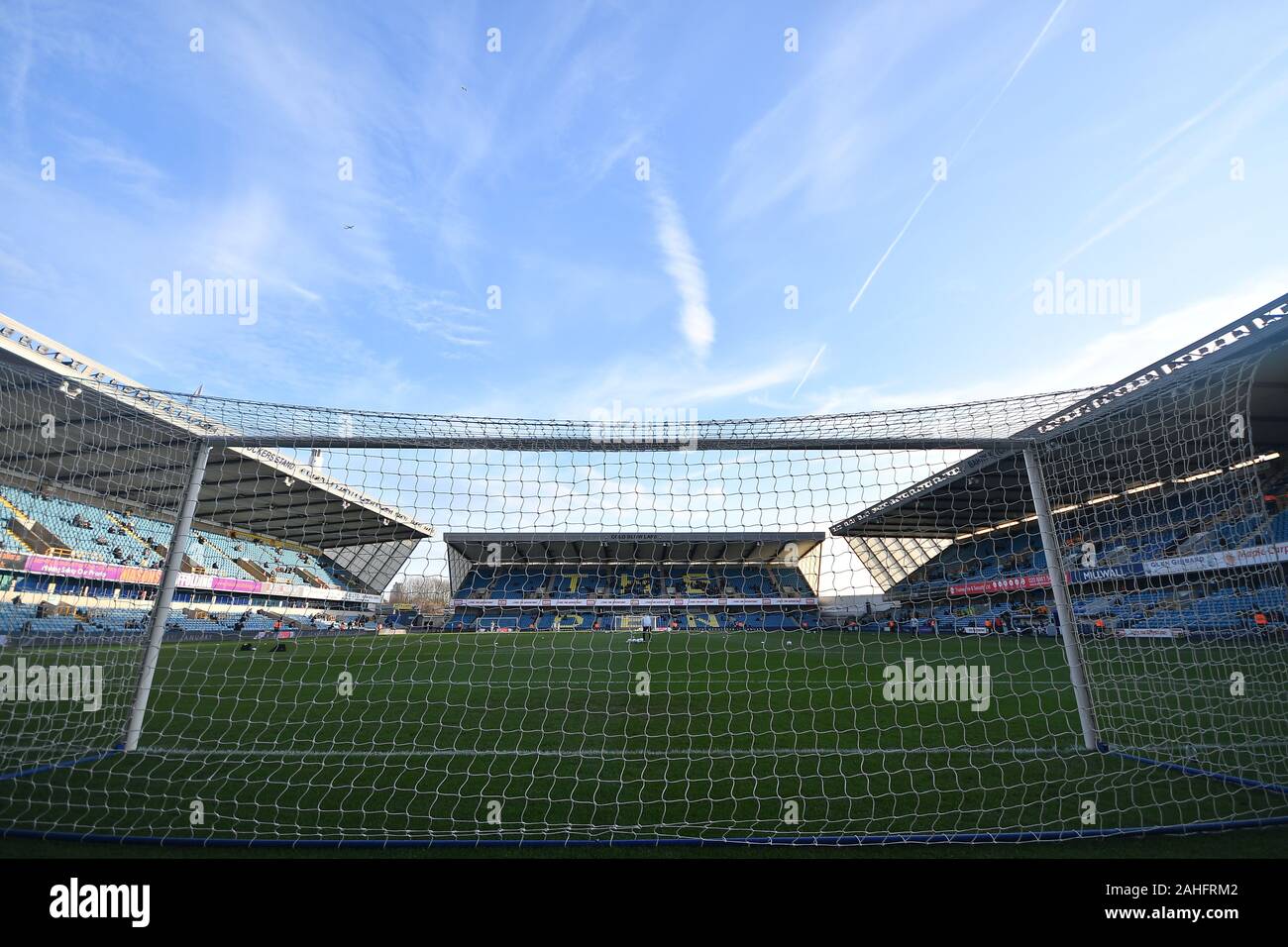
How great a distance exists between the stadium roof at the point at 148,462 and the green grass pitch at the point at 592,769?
209 centimetres

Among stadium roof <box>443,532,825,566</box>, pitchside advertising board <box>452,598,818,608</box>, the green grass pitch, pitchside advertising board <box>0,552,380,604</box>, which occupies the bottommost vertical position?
the green grass pitch

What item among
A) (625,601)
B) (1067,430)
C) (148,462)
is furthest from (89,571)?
(1067,430)

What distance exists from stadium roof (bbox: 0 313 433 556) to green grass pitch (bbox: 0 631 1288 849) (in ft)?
6.86

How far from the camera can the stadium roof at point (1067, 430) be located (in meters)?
4.79

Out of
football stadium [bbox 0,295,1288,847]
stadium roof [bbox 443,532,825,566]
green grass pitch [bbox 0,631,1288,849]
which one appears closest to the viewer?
green grass pitch [bbox 0,631,1288,849]

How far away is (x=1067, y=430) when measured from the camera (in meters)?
4.65

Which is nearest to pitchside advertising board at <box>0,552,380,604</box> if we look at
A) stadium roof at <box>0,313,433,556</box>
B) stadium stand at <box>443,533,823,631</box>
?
stadium roof at <box>0,313,433,556</box>

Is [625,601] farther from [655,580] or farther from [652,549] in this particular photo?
[655,580]

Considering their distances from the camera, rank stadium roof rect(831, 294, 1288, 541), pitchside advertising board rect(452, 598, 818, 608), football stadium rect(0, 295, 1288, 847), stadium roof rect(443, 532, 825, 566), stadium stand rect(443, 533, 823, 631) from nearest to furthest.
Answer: football stadium rect(0, 295, 1288, 847)
stadium roof rect(831, 294, 1288, 541)
stadium roof rect(443, 532, 825, 566)
pitchside advertising board rect(452, 598, 818, 608)
stadium stand rect(443, 533, 823, 631)

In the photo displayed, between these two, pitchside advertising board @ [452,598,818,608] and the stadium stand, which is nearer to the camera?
pitchside advertising board @ [452,598,818,608]

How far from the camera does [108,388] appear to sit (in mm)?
4328

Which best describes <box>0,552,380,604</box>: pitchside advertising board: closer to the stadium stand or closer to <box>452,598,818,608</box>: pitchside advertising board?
<box>452,598,818,608</box>: pitchside advertising board

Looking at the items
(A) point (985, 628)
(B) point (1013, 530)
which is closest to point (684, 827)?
(B) point (1013, 530)

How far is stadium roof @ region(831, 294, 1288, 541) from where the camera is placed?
4.79 metres
